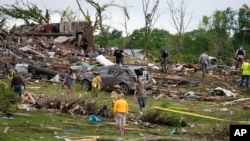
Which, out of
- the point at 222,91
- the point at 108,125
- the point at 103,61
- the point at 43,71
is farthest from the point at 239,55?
the point at 108,125

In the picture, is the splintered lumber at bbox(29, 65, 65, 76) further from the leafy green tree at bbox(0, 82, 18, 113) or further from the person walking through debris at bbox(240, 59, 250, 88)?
the leafy green tree at bbox(0, 82, 18, 113)

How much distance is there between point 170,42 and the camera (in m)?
87.8

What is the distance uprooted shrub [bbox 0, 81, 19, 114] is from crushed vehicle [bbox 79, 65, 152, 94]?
11273 millimetres

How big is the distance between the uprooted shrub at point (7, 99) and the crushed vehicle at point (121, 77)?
37.0ft

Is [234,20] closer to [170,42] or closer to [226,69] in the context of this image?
[170,42]

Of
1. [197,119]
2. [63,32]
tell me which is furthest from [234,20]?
[197,119]

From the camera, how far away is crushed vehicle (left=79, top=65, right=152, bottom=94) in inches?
1227

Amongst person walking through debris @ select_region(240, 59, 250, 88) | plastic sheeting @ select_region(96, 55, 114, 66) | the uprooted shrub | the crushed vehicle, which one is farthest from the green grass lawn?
plastic sheeting @ select_region(96, 55, 114, 66)

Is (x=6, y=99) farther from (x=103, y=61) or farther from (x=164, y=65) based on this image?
(x=103, y=61)

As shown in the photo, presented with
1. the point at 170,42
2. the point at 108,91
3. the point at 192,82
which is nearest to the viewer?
the point at 108,91

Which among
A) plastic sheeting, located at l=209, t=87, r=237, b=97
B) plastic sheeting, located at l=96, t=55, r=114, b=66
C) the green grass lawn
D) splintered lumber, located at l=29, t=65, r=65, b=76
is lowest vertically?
the green grass lawn

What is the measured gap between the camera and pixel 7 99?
1977 centimetres

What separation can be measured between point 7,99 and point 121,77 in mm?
12303

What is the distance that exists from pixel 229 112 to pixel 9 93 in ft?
32.6
